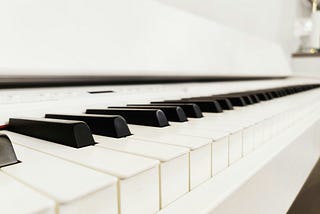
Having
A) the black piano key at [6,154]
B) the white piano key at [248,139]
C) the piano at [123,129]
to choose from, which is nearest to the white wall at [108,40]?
the piano at [123,129]

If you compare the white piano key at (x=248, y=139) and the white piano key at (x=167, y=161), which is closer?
the white piano key at (x=167, y=161)

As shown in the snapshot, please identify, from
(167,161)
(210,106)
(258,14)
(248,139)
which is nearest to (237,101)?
(210,106)

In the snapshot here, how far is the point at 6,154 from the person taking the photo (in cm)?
29

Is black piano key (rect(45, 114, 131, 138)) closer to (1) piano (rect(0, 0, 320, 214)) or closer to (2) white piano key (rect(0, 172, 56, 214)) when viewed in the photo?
(1) piano (rect(0, 0, 320, 214))

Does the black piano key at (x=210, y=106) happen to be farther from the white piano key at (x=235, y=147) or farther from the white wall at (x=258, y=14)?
the white wall at (x=258, y=14)

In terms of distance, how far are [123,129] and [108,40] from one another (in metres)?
0.42

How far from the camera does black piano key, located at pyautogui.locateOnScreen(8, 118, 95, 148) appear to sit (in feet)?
1.15

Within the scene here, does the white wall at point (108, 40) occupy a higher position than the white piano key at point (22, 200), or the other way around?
the white wall at point (108, 40)

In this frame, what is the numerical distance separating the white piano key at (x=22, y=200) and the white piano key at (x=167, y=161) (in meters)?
0.13

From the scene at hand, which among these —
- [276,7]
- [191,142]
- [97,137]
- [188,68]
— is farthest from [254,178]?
[276,7]

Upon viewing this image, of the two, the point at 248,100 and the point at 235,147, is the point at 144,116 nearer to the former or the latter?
the point at 235,147

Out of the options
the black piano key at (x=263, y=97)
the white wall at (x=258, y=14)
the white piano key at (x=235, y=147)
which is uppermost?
the white wall at (x=258, y=14)

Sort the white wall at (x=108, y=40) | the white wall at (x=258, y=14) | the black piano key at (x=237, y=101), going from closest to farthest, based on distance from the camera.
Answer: the white wall at (x=108, y=40) → the black piano key at (x=237, y=101) → the white wall at (x=258, y=14)

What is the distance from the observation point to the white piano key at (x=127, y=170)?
255 mm
